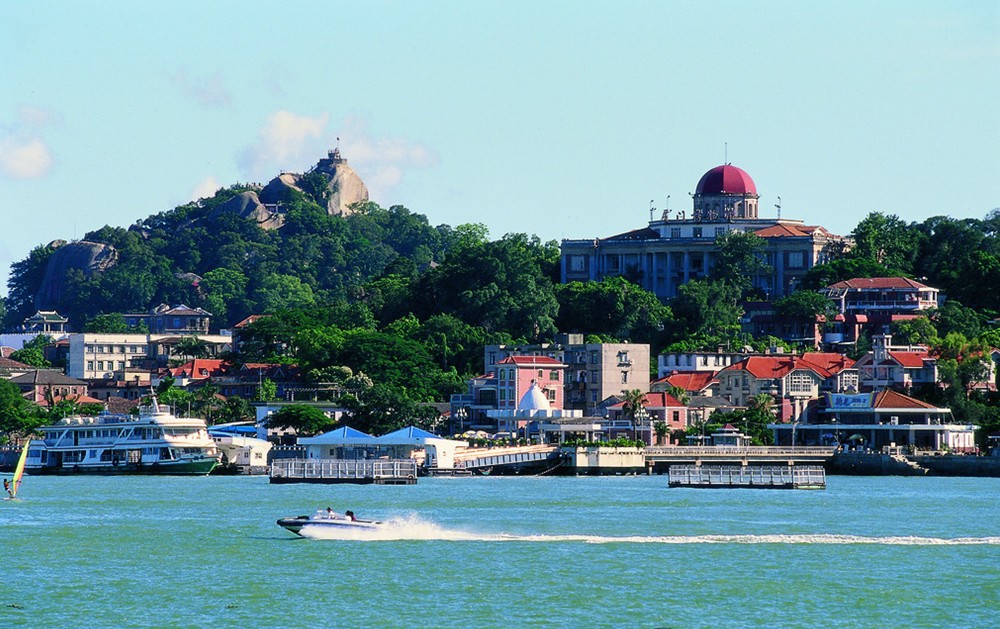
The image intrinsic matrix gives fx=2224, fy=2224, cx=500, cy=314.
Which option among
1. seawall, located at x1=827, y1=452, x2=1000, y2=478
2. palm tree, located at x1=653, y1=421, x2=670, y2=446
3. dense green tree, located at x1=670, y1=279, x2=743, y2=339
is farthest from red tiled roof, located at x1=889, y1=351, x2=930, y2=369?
seawall, located at x1=827, y1=452, x2=1000, y2=478

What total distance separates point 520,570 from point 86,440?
67.2 m

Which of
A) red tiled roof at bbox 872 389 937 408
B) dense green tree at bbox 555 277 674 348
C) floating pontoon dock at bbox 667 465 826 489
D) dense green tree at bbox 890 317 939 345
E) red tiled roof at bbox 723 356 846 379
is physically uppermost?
dense green tree at bbox 555 277 674 348

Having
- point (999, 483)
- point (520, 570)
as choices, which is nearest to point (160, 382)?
point (999, 483)

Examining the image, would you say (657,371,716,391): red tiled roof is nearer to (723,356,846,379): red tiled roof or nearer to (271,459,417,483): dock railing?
(723,356,846,379): red tiled roof

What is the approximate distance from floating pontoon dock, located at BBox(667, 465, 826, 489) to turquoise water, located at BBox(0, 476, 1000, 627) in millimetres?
10047

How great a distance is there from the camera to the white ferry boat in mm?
117250

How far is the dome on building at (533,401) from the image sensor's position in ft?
426

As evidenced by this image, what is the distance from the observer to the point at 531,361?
5305 inches

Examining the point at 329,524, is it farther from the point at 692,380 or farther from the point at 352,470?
the point at 692,380

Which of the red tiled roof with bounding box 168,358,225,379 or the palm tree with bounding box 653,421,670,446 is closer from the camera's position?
the palm tree with bounding box 653,421,670,446

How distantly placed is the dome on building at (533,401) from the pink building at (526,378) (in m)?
1.67

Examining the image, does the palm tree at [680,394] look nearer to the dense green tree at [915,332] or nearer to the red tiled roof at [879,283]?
the dense green tree at [915,332]

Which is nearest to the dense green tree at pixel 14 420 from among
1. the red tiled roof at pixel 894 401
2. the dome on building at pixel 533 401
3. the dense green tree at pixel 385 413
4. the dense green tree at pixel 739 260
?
the dense green tree at pixel 385 413

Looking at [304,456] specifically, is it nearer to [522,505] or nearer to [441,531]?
[522,505]
